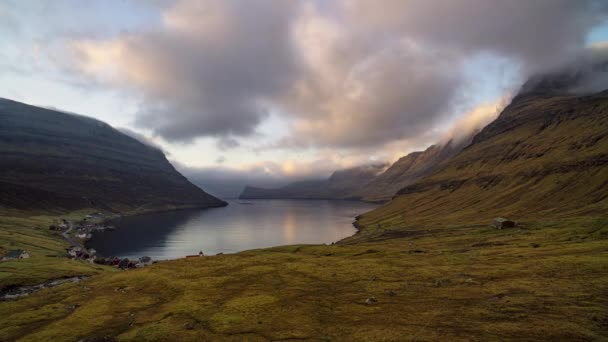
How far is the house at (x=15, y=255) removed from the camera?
4858 inches

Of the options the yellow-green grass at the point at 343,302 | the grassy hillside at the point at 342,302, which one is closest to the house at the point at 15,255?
Answer: the grassy hillside at the point at 342,302

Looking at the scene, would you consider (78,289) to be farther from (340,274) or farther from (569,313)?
(569,313)

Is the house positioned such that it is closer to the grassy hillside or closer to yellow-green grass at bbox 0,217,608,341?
the grassy hillside

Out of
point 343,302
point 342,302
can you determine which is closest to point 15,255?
point 342,302

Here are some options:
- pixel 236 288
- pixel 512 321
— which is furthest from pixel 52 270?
pixel 512 321

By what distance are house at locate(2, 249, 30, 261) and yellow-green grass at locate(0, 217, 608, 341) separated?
5952 cm

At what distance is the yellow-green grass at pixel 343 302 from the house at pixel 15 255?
59525 mm

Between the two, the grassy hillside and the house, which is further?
the house

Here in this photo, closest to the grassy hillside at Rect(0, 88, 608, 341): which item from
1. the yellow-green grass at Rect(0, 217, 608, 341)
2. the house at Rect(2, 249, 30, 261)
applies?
the yellow-green grass at Rect(0, 217, 608, 341)

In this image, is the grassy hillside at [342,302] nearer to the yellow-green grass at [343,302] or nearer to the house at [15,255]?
the yellow-green grass at [343,302]

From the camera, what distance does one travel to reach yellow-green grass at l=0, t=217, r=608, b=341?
122 ft

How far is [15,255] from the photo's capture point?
128 meters

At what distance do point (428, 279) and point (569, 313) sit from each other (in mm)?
28116

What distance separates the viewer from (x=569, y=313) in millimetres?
37031
